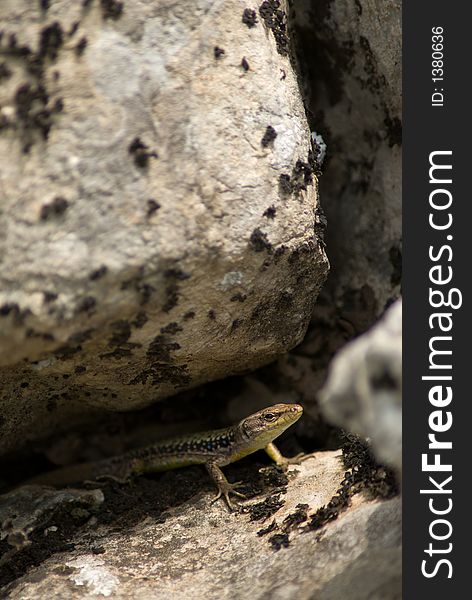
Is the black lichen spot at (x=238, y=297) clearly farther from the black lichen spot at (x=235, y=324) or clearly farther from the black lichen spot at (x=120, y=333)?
the black lichen spot at (x=120, y=333)

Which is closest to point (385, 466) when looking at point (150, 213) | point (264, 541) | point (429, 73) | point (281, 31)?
point (264, 541)

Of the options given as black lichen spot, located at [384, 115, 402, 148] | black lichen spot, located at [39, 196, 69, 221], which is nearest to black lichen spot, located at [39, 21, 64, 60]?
black lichen spot, located at [39, 196, 69, 221]

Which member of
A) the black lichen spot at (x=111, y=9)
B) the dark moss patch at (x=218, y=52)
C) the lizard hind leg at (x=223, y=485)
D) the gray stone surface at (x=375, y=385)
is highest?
the black lichen spot at (x=111, y=9)

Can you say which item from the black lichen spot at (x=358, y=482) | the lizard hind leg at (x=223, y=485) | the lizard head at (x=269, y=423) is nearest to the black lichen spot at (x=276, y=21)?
the lizard head at (x=269, y=423)

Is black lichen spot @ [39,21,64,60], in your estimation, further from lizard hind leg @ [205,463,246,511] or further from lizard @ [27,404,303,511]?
lizard hind leg @ [205,463,246,511]

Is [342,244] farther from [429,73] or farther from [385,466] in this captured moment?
[385,466]

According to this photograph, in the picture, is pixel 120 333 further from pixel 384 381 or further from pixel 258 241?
pixel 384 381
